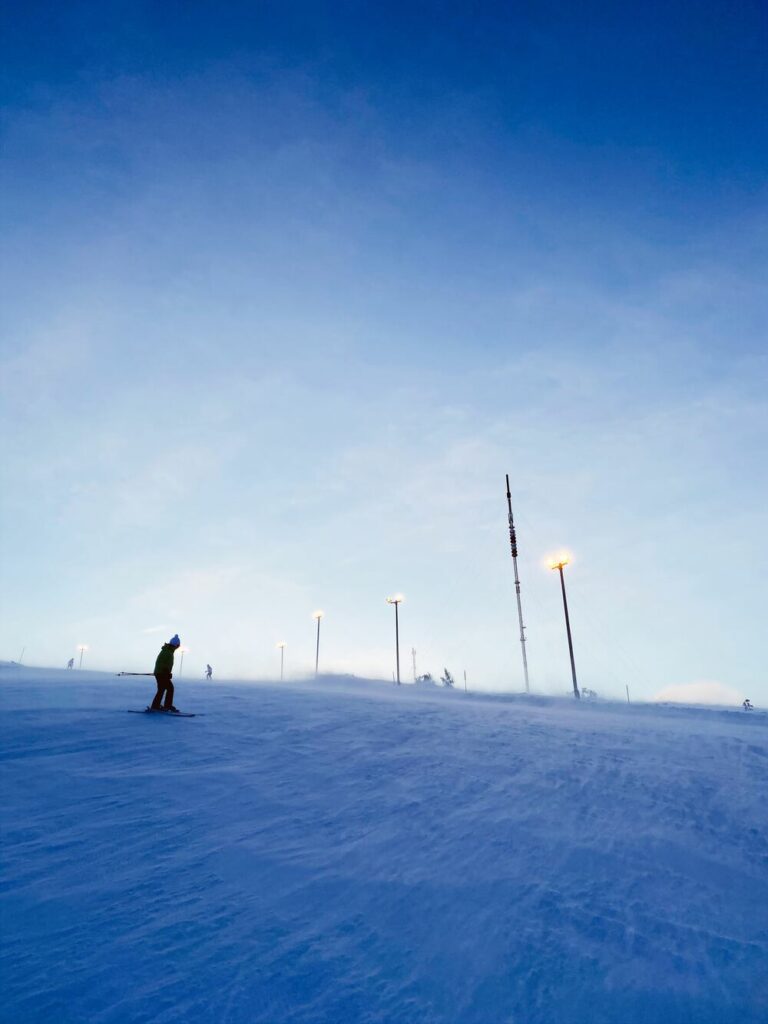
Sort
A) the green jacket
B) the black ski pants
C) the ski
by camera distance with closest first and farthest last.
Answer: the ski
the black ski pants
the green jacket

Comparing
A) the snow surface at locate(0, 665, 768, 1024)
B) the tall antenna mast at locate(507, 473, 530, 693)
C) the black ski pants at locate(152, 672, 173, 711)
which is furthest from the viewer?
the tall antenna mast at locate(507, 473, 530, 693)

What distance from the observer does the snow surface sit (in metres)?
4.07

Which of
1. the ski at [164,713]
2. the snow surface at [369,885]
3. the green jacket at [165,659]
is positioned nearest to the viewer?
the snow surface at [369,885]

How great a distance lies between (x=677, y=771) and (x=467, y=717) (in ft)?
20.3

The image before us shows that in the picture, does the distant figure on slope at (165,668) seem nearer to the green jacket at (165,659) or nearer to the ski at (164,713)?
the green jacket at (165,659)

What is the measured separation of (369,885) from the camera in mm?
5441

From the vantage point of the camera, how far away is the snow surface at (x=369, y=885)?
407cm

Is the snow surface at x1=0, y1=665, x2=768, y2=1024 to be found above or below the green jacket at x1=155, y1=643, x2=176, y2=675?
below

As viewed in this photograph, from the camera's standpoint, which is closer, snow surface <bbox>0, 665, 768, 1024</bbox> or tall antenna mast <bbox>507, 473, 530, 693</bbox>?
snow surface <bbox>0, 665, 768, 1024</bbox>

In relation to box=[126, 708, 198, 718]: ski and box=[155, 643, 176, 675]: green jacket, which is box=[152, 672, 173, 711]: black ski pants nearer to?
box=[155, 643, 176, 675]: green jacket

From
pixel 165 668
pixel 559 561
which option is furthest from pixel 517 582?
pixel 165 668

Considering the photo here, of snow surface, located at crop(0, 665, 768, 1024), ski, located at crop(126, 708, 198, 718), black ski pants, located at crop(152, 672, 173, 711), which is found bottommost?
snow surface, located at crop(0, 665, 768, 1024)

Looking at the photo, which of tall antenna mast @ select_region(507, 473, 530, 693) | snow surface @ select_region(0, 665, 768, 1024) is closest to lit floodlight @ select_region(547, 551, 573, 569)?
tall antenna mast @ select_region(507, 473, 530, 693)

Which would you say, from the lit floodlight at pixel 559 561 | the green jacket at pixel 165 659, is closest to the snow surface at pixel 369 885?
the green jacket at pixel 165 659
